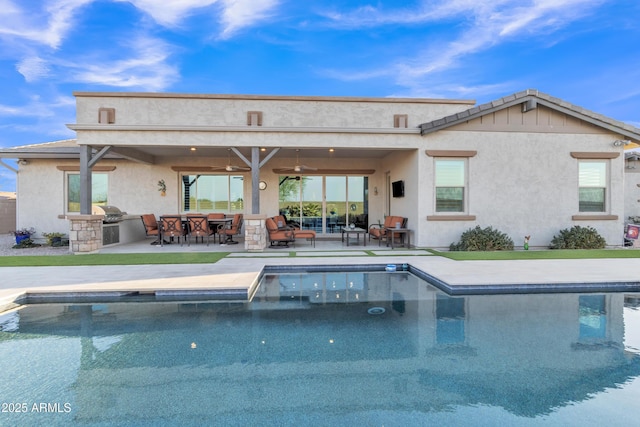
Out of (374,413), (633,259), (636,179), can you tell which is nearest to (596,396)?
(374,413)

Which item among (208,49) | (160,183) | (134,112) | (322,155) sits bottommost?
(160,183)

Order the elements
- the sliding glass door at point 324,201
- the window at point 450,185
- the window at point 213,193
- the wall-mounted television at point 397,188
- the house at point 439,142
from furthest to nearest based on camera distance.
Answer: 1. the sliding glass door at point 324,201
2. the window at point 213,193
3. the wall-mounted television at point 397,188
4. the window at point 450,185
5. the house at point 439,142

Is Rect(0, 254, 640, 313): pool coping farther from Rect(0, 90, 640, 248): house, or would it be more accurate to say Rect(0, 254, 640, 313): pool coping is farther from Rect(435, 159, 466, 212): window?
Rect(435, 159, 466, 212): window

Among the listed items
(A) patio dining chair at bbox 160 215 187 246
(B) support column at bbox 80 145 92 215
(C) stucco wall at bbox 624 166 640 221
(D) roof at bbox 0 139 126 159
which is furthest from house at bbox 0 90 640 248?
(C) stucco wall at bbox 624 166 640 221

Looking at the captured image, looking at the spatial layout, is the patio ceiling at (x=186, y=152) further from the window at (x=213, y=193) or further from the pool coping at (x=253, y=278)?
the pool coping at (x=253, y=278)

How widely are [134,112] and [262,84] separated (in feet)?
67.4

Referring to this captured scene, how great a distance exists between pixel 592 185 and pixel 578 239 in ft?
6.32

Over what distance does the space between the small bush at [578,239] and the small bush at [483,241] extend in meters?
1.46

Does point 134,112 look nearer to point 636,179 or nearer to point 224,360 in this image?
point 224,360

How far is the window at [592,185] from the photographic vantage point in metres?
10.0

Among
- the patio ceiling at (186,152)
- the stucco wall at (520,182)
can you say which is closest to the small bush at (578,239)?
the stucco wall at (520,182)

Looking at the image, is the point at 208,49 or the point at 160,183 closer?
the point at 160,183

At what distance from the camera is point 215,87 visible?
28453mm

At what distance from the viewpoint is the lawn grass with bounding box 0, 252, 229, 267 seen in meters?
7.30
